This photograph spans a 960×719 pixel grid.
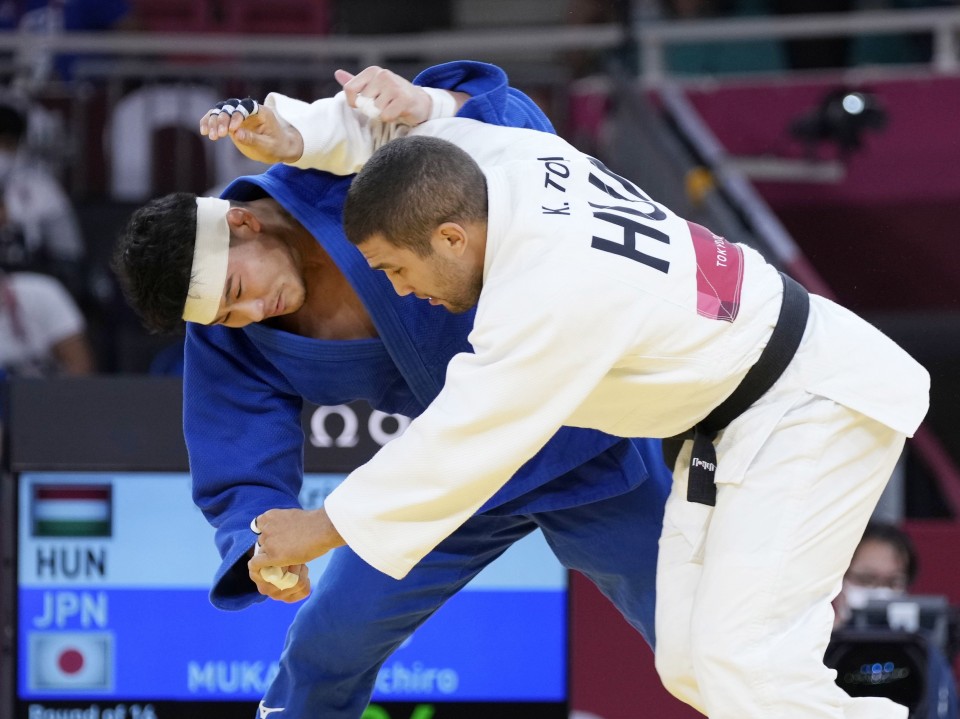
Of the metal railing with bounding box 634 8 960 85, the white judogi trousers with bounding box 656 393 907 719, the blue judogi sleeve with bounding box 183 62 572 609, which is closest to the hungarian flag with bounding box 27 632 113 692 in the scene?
the blue judogi sleeve with bounding box 183 62 572 609

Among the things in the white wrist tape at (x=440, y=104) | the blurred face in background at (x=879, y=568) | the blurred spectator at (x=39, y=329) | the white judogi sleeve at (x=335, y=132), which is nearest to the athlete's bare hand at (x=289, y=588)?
the white judogi sleeve at (x=335, y=132)

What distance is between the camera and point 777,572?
92.8 inches

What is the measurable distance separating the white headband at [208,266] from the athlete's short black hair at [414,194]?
0.34 metres

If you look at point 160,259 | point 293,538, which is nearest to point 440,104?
point 160,259

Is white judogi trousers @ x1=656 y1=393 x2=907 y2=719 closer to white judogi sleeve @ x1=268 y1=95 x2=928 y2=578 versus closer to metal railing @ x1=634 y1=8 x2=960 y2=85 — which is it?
white judogi sleeve @ x1=268 y1=95 x2=928 y2=578

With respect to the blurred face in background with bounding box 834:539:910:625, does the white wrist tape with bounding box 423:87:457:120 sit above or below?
above

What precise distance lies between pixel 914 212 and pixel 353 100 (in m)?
4.06

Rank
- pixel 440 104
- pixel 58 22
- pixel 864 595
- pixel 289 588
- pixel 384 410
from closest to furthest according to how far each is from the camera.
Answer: pixel 289 588 < pixel 440 104 < pixel 384 410 < pixel 864 595 < pixel 58 22

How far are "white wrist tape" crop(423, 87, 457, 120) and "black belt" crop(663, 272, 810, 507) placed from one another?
2.27ft

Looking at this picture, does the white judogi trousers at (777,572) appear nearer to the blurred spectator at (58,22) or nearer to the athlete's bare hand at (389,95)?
the athlete's bare hand at (389,95)

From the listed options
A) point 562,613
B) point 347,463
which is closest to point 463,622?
point 562,613

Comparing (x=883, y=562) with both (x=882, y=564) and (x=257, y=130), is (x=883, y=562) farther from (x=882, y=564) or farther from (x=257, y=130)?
(x=257, y=130)

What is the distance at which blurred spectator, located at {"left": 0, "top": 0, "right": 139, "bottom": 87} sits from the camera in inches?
245

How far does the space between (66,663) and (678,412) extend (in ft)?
5.36
